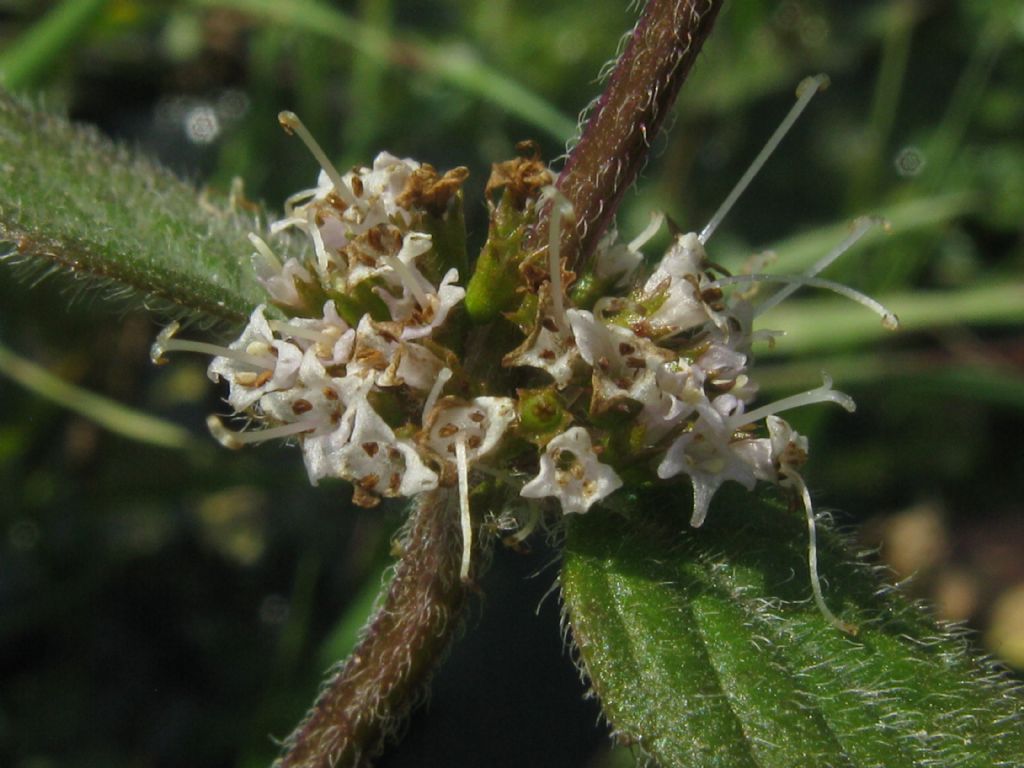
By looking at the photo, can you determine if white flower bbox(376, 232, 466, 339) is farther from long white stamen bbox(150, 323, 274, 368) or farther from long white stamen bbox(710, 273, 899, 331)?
long white stamen bbox(710, 273, 899, 331)

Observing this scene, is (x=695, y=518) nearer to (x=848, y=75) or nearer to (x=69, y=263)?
(x=69, y=263)

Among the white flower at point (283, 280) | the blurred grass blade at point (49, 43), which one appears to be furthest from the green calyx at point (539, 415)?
the blurred grass blade at point (49, 43)

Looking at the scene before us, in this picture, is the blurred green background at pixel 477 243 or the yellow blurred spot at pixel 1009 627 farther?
the yellow blurred spot at pixel 1009 627

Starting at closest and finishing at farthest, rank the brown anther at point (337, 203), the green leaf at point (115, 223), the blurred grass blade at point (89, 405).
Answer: the green leaf at point (115, 223) → the brown anther at point (337, 203) → the blurred grass blade at point (89, 405)

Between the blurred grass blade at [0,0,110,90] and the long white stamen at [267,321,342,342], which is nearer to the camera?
the long white stamen at [267,321,342,342]

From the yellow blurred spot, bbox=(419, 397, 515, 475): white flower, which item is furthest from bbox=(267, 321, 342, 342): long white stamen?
the yellow blurred spot

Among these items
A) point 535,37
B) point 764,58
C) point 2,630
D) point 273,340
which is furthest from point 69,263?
point 764,58

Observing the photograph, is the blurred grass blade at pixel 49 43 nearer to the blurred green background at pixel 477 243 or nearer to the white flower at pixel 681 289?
the blurred green background at pixel 477 243
